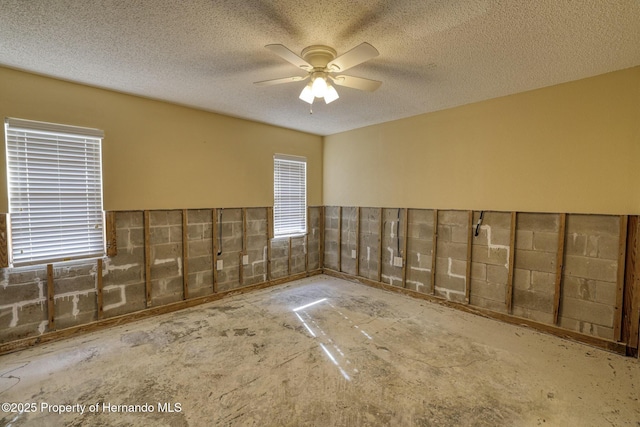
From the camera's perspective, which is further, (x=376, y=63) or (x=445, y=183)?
(x=445, y=183)

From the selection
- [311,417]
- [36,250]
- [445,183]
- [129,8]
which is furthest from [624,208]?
[36,250]

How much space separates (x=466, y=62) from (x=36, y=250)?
446 cm

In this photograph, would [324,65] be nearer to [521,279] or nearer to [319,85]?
[319,85]

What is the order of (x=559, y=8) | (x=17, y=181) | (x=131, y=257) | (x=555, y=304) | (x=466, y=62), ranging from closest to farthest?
(x=559, y=8) → (x=466, y=62) → (x=17, y=181) → (x=555, y=304) → (x=131, y=257)

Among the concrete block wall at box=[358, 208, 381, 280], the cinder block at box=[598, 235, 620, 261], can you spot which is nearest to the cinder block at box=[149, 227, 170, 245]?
the concrete block wall at box=[358, 208, 381, 280]

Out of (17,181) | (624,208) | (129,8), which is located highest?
(129,8)

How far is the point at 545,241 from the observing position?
312 centimetres

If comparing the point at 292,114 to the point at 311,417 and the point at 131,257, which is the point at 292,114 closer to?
the point at 131,257

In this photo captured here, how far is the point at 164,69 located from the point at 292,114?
1764 mm

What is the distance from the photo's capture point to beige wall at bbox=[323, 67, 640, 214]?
269 centimetres

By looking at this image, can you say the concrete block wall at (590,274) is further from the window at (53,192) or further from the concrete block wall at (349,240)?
the window at (53,192)

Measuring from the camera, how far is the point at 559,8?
1.80 meters

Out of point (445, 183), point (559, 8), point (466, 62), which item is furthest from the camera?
point (445, 183)

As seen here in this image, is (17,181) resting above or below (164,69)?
below
